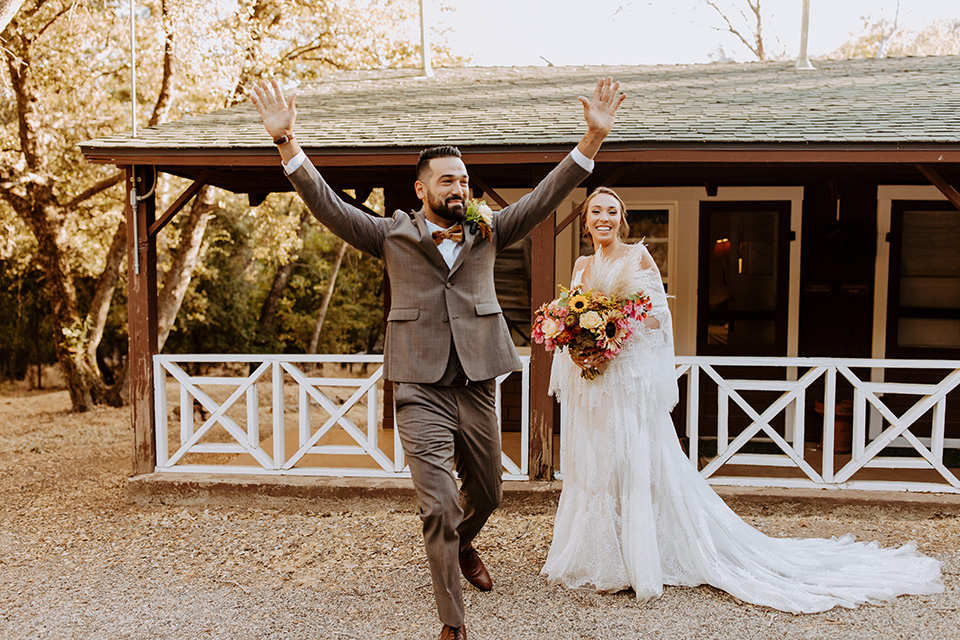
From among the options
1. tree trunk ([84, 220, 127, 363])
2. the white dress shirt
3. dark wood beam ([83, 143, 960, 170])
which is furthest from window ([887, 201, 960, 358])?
tree trunk ([84, 220, 127, 363])

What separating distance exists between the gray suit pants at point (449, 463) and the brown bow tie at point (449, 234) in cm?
66

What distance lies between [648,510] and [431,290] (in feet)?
5.56

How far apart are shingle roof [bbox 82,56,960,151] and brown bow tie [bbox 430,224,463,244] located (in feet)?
7.71

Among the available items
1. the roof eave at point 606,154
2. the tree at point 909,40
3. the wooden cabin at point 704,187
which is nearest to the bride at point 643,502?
the roof eave at point 606,154

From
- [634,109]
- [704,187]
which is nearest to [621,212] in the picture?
[634,109]

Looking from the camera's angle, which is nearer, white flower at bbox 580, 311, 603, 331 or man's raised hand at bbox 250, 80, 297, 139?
man's raised hand at bbox 250, 80, 297, 139

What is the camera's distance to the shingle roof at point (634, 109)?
5664 mm

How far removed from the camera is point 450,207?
10.9 feet

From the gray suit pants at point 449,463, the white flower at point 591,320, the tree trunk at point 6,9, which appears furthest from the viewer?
the tree trunk at point 6,9

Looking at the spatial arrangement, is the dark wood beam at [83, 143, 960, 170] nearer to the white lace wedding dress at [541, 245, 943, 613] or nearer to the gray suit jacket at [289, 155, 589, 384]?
the white lace wedding dress at [541, 245, 943, 613]

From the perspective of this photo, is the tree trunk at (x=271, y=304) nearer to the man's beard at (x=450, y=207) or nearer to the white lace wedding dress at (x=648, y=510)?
the white lace wedding dress at (x=648, y=510)

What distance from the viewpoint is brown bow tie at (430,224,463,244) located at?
3.38 metres

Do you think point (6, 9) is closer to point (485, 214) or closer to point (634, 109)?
A: point (634, 109)

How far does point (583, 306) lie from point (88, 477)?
18.4ft
